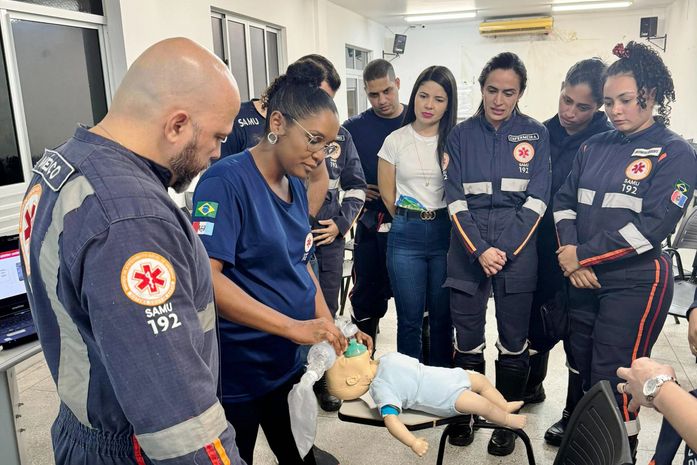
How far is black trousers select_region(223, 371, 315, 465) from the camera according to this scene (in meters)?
1.44

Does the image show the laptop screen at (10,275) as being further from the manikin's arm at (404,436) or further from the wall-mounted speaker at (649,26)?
the wall-mounted speaker at (649,26)

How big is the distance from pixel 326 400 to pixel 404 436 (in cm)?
111

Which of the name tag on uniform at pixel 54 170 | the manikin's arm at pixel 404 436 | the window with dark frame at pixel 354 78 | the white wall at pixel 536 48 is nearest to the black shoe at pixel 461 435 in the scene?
the manikin's arm at pixel 404 436

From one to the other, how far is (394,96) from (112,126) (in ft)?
7.20

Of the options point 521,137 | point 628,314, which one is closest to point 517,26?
point 521,137

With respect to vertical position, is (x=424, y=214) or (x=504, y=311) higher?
(x=424, y=214)

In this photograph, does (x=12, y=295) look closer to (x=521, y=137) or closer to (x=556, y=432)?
(x=521, y=137)

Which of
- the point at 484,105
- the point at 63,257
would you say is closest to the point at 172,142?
the point at 63,257

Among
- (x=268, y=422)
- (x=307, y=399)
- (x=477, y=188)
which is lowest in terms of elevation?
(x=268, y=422)

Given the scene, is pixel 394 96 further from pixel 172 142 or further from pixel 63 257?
pixel 63 257

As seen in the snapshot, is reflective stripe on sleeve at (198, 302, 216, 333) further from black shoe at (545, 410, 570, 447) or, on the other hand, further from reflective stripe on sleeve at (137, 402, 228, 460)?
black shoe at (545, 410, 570, 447)

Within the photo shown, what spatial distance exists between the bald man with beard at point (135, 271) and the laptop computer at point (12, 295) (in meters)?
1.04

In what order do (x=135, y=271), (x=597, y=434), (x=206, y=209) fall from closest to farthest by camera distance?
(x=135, y=271)
(x=597, y=434)
(x=206, y=209)

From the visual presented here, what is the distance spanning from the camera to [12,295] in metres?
1.83
